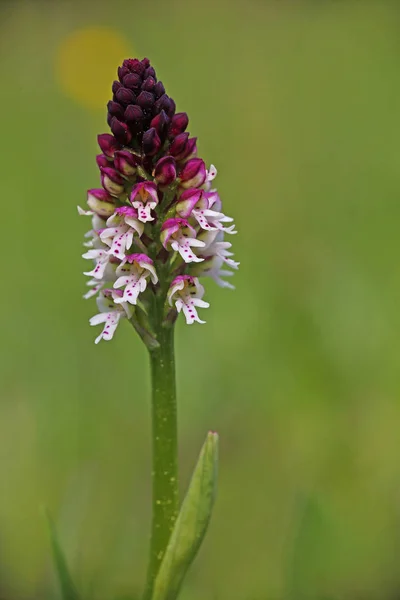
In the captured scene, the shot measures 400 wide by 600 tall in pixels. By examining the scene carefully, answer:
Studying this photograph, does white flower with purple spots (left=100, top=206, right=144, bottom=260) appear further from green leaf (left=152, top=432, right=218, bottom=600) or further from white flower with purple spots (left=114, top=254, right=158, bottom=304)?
green leaf (left=152, top=432, right=218, bottom=600)

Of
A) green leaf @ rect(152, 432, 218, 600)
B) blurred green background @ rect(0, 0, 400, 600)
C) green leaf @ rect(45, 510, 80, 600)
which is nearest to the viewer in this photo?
green leaf @ rect(152, 432, 218, 600)

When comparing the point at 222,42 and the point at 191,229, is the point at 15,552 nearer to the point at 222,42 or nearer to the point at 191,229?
the point at 191,229

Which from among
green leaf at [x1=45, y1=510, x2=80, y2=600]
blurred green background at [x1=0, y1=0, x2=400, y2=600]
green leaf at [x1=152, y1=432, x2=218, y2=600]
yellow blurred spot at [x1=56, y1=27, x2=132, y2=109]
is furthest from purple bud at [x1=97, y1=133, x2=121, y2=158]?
yellow blurred spot at [x1=56, y1=27, x2=132, y2=109]

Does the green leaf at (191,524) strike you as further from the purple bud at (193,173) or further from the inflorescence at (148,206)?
the purple bud at (193,173)

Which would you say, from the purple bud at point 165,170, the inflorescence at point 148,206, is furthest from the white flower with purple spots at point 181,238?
the purple bud at point 165,170

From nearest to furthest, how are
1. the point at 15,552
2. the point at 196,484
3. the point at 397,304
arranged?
the point at 196,484, the point at 15,552, the point at 397,304

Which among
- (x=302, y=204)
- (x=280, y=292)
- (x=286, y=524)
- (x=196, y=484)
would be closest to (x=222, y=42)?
(x=302, y=204)
